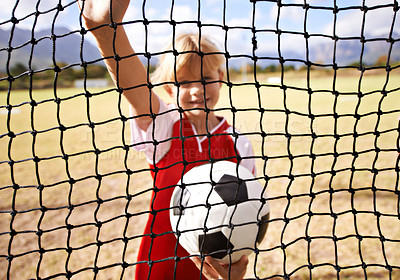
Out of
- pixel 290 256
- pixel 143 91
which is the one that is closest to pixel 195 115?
pixel 143 91

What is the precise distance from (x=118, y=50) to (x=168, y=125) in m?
0.42

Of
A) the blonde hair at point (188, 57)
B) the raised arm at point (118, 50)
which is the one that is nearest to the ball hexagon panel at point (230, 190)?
the raised arm at point (118, 50)

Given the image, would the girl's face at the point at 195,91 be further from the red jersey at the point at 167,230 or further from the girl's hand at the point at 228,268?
the girl's hand at the point at 228,268

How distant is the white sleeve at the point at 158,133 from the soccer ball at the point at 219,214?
7.9 inches

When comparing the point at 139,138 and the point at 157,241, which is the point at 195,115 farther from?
the point at 157,241

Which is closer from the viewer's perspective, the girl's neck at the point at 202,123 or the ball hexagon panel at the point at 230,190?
the ball hexagon panel at the point at 230,190

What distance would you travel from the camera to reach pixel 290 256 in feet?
6.07

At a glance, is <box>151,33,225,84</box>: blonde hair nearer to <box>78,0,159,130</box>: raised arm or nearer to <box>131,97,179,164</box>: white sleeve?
<box>131,97,179,164</box>: white sleeve

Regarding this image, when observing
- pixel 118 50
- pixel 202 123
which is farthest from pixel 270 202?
pixel 118 50

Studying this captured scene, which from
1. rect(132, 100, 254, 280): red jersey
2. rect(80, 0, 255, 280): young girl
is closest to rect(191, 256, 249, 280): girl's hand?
rect(80, 0, 255, 280): young girl

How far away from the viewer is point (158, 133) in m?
1.26

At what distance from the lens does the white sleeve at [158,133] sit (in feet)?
3.99

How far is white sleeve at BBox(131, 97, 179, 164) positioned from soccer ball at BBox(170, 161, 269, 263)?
0.20 metres

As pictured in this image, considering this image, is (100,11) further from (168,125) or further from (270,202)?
(270,202)
